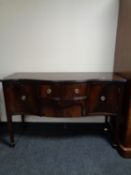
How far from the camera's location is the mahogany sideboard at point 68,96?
1.56 m

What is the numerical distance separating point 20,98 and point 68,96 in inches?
19.1

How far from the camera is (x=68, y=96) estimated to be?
5.19 feet

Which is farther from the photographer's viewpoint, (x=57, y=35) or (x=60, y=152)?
(x=57, y=35)

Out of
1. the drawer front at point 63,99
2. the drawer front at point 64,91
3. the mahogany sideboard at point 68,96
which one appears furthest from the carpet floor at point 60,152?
the drawer front at point 64,91

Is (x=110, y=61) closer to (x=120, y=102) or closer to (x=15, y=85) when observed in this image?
(x=120, y=102)

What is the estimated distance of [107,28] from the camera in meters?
1.92

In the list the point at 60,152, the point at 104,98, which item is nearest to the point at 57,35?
the point at 104,98

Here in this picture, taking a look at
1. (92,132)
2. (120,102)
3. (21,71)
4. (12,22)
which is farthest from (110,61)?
(12,22)

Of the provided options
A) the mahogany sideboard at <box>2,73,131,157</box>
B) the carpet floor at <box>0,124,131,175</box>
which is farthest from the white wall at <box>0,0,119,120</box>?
the carpet floor at <box>0,124,131,175</box>

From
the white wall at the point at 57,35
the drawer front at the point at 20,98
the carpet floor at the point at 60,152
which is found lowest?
the carpet floor at the point at 60,152

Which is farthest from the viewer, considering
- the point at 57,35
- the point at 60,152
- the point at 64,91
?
the point at 57,35

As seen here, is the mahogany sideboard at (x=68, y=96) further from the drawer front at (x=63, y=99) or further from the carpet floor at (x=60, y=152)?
the carpet floor at (x=60, y=152)

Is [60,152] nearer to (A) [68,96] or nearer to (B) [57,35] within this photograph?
(A) [68,96]

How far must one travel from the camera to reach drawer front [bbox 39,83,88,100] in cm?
156
